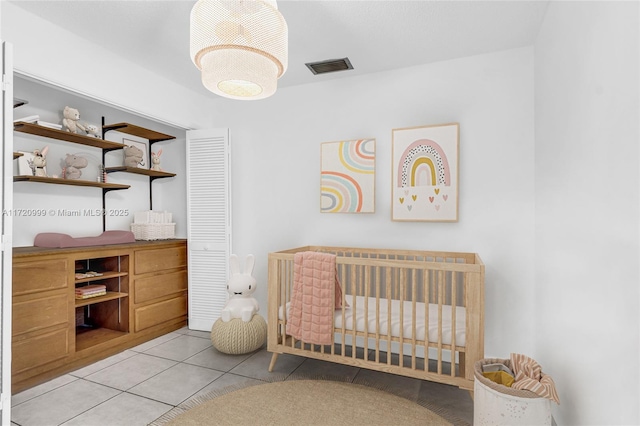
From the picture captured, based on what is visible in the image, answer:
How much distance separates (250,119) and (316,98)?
75cm

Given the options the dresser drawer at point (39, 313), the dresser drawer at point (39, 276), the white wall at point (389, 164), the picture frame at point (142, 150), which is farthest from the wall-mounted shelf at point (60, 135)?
the dresser drawer at point (39, 313)

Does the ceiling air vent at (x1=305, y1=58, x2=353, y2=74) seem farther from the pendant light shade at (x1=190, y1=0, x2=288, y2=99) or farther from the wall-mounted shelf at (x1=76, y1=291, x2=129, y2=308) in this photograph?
the wall-mounted shelf at (x1=76, y1=291, x2=129, y2=308)

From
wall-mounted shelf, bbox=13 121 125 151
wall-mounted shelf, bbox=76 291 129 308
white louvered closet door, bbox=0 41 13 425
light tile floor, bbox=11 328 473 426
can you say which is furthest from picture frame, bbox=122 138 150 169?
light tile floor, bbox=11 328 473 426

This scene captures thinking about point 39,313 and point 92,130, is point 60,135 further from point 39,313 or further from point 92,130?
point 39,313

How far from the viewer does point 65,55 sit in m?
2.32

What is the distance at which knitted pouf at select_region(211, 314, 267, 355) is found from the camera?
2.69m

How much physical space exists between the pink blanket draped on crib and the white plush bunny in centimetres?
64

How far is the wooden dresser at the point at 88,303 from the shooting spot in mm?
2209

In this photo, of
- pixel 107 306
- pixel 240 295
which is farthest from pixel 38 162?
pixel 240 295

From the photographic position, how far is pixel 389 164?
2.83m

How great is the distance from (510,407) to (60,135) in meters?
3.55

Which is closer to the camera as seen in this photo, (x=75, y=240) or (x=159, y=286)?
(x=75, y=240)

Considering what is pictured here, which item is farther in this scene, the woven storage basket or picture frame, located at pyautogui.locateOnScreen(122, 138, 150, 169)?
picture frame, located at pyautogui.locateOnScreen(122, 138, 150, 169)

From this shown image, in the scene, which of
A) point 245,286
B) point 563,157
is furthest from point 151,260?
point 563,157
